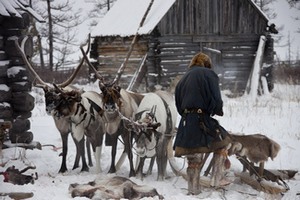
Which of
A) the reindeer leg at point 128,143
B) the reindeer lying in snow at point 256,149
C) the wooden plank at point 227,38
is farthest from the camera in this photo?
the wooden plank at point 227,38

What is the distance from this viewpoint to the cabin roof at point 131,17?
628 inches

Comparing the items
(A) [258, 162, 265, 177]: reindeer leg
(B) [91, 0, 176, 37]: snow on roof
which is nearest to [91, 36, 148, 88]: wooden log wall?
(B) [91, 0, 176, 37]: snow on roof

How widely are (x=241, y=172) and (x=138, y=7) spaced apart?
12.9 meters

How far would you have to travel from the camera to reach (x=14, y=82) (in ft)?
27.1

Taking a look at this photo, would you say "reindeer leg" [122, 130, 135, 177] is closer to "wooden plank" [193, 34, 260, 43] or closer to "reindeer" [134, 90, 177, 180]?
"reindeer" [134, 90, 177, 180]

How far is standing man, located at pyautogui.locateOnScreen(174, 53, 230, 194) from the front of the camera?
562cm

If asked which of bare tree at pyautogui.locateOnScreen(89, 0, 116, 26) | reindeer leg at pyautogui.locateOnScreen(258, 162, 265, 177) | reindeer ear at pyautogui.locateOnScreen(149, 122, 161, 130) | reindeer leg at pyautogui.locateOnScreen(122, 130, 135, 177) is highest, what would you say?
bare tree at pyautogui.locateOnScreen(89, 0, 116, 26)

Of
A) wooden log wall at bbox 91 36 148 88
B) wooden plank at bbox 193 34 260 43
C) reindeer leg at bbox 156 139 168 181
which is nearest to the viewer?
reindeer leg at bbox 156 139 168 181

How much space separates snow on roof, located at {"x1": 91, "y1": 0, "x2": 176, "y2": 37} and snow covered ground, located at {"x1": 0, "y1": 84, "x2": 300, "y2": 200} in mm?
4949

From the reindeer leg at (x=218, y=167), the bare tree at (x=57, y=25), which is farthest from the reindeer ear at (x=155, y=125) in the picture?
the bare tree at (x=57, y=25)

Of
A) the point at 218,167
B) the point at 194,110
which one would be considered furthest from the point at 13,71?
the point at 218,167

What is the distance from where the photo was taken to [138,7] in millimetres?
18547

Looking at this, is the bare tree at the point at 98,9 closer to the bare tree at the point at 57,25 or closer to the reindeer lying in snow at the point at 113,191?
the bare tree at the point at 57,25

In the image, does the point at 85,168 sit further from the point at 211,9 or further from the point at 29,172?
the point at 211,9
